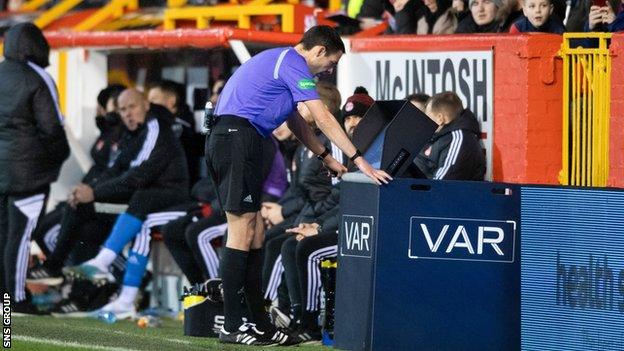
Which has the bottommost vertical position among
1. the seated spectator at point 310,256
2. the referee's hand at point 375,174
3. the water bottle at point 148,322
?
the water bottle at point 148,322

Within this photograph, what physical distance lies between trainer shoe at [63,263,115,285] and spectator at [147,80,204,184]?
1182mm

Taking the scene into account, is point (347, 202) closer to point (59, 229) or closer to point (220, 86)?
point (220, 86)

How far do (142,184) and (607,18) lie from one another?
13.4 feet

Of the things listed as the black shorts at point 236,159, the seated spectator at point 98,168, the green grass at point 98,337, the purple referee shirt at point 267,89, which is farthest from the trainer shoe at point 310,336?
the seated spectator at point 98,168

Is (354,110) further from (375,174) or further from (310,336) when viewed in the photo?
(375,174)

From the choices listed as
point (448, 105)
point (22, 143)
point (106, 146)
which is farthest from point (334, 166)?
point (106, 146)

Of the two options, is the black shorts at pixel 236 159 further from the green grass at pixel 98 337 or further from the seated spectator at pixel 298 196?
the seated spectator at pixel 298 196

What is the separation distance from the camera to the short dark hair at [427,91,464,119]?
32.0ft

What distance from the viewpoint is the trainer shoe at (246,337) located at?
9008mm

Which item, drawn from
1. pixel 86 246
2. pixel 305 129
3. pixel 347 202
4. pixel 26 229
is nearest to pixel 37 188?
pixel 26 229

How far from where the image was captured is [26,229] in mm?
11750

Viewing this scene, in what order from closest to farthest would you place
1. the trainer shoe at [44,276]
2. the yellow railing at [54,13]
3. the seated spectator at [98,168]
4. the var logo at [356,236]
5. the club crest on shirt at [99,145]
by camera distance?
the var logo at [356,236]
the trainer shoe at [44,276]
the seated spectator at [98,168]
the club crest on shirt at [99,145]
the yellow railing at [54,13]

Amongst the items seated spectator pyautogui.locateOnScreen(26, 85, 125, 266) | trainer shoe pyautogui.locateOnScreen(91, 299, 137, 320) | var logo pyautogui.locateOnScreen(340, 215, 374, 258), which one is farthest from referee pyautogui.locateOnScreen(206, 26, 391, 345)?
seated spectator pyautogui.locateOnScreen(26, 85, 125, 266)

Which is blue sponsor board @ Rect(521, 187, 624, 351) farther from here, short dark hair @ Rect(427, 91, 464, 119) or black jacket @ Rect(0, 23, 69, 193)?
black jacket @ Rect(0, 23, 69, 193)
